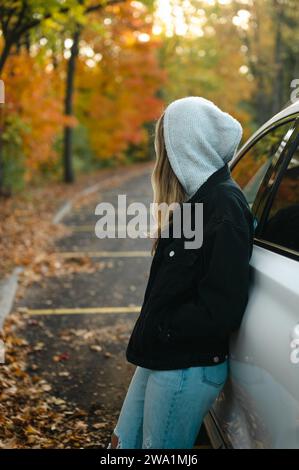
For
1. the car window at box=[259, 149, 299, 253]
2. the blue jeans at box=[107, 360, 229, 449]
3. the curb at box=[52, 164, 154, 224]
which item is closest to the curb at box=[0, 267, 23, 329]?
the blue jeans at box=[107, 360, 229, 449]

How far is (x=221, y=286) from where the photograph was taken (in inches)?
87.9

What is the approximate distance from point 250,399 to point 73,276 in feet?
20.8

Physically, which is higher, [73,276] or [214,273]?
[214,273]

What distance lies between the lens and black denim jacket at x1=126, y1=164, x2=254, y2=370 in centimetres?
222

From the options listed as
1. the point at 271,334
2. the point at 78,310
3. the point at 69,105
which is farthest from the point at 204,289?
the point at 69,105

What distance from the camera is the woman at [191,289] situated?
→ 7.43 feet

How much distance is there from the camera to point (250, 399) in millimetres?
2348

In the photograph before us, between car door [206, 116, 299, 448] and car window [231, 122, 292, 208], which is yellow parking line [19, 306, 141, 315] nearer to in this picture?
car window [231, 122, 292, 208]

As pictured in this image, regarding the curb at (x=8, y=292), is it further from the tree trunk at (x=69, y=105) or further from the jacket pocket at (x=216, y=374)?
the tree trunk at (x=69, y=105)

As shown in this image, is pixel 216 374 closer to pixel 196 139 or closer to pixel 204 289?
pixel 204 289

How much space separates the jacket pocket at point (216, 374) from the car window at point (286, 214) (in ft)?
1.95

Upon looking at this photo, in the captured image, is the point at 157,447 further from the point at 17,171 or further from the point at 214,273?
the point at 17,171
